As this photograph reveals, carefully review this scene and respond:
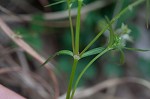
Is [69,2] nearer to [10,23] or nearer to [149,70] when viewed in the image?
[10,23]

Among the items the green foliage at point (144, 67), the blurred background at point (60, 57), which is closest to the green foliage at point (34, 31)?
→ the blurred background at point (60, 57)

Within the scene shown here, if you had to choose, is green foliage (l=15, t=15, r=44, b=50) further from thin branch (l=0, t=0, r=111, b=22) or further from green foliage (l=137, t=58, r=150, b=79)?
green foliage (l=137, t=58, r=150, b=79)

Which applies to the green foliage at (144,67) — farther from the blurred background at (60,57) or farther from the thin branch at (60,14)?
the thin branch at (60,14)

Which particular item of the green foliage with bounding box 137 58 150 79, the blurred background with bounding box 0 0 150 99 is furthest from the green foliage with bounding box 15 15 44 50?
the green foliage with bounding box 137 58 150 79

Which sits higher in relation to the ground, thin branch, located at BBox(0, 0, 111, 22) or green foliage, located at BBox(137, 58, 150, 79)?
thin branch, located at BBox(0, 0, 111, 22)

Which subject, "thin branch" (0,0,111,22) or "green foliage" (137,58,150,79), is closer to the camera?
"thin branch" (0,0,111,22)

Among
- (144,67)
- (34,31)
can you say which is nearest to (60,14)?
(34,31)

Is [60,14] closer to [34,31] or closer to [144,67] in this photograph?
[34,31]

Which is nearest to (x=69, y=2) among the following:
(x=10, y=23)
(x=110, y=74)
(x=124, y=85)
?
(x=10, y=23)
